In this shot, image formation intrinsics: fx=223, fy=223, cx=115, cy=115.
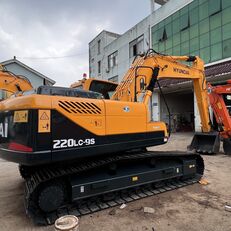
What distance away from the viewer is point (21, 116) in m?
3.25

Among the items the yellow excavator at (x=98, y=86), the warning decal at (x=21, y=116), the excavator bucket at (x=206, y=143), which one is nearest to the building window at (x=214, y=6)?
the excavator bucket at (x=206, y=143)

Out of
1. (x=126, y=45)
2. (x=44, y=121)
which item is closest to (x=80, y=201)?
(x=44, y=121)

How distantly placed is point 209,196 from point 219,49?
13326mm

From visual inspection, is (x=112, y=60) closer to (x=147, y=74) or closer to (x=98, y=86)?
(x=98, y=86)

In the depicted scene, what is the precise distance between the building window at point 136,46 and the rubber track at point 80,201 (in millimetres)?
19662

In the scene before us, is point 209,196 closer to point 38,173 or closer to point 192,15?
point 38,173

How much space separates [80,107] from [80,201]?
5.40ft

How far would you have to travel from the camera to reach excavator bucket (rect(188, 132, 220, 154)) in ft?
27.3

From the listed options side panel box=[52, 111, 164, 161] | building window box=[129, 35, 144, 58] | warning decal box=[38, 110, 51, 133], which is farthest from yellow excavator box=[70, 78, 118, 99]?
building window box=[129, 35, 144, 58]

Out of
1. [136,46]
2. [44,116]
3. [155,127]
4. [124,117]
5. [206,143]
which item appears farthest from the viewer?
[136,46]

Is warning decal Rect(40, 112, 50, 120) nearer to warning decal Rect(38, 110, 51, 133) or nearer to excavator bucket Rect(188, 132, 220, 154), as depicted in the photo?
warning decal Rect(38, 110, 51, 133)

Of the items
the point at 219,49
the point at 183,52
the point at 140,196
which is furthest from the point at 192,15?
the point at 140,196

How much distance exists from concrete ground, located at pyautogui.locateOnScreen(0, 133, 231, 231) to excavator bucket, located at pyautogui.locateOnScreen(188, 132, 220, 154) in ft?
11.1

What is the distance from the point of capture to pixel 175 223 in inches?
132
